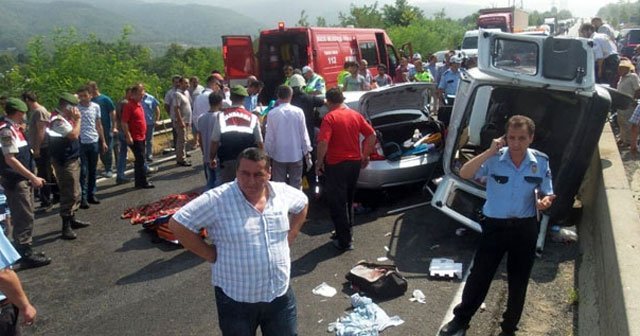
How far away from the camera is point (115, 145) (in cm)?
1027

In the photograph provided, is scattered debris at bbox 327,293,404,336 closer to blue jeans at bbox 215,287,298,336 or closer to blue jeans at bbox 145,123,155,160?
blue jeans at bbox 215,287,298,336

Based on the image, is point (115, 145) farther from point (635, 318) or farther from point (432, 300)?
point (635, 318)

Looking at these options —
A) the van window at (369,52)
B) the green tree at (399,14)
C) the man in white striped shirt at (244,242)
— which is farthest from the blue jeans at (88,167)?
the green tree at (399,14)

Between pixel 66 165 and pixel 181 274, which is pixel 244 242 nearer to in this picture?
pixel 181 274

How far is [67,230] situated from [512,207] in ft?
17.5

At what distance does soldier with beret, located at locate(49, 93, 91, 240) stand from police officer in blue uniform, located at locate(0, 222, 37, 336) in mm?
3868

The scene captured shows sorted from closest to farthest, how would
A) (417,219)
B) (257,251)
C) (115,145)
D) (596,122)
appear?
(257,251) → (596,122) → (417,219) → (115,145)

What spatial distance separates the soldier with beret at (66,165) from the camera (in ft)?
21.7

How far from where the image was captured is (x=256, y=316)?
2.98m

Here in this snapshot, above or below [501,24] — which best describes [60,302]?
below

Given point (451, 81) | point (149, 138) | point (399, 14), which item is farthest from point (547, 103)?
point (399, 14)

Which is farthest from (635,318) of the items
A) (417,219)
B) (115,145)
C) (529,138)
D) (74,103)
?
(115,145)

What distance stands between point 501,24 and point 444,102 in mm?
20547

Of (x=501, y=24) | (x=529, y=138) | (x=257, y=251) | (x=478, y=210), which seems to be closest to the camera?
(x=257, y=251)
